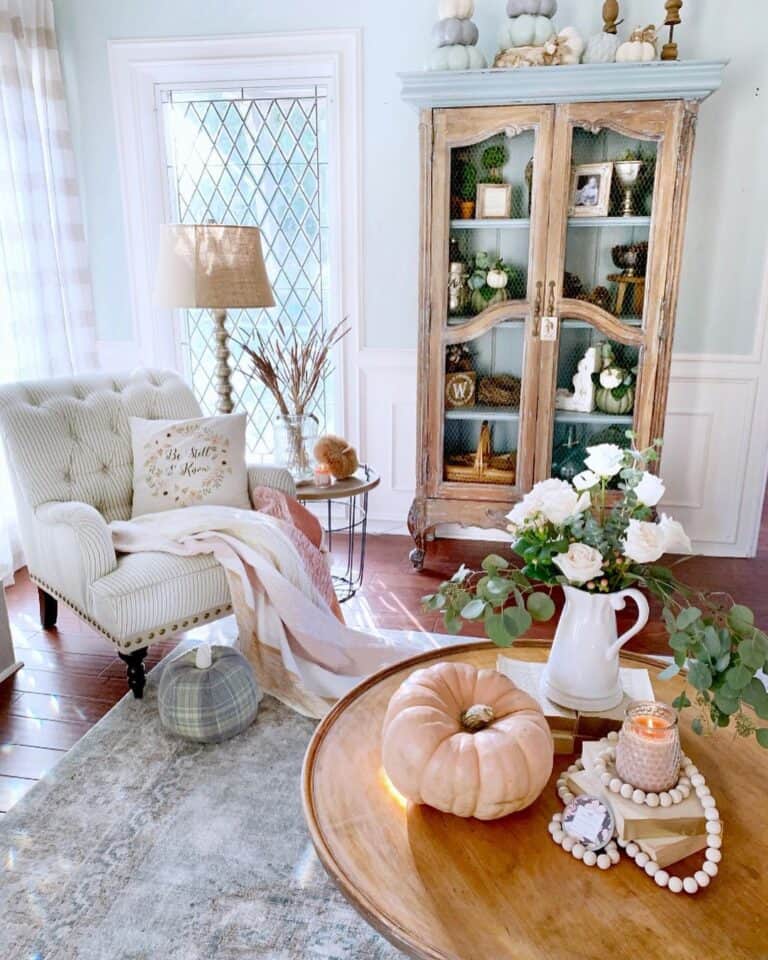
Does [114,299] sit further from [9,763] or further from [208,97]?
[9,763]

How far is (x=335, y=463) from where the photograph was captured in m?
2.49

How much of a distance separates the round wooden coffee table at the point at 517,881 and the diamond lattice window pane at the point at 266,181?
92.8 inches

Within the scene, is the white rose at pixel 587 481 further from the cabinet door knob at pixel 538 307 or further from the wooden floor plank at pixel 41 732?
the cabinet door knob at pixel 538 307

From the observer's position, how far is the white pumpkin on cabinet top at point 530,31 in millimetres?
2582

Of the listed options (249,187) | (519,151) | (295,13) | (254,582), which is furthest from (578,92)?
(254,582)

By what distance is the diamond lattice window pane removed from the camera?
3.17m

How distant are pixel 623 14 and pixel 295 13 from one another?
1.29 meters

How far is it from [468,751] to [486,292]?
208cm

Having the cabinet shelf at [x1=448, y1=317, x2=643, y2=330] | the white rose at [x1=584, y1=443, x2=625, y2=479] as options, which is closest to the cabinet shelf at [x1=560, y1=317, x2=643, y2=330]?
the cabinet shelf at [x1=448, y1=317, x2=643, y2=330]

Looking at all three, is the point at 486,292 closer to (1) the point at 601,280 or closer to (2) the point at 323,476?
(1) the point at 601,280

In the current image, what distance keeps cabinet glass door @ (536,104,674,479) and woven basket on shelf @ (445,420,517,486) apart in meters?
0.13

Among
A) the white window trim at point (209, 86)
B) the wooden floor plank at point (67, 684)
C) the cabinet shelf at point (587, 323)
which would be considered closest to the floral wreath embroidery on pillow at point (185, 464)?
the wooden floor plank at point (67, 684)

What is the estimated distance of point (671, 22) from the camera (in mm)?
2541

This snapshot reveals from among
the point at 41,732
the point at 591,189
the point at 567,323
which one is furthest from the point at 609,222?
the point at 41,732
